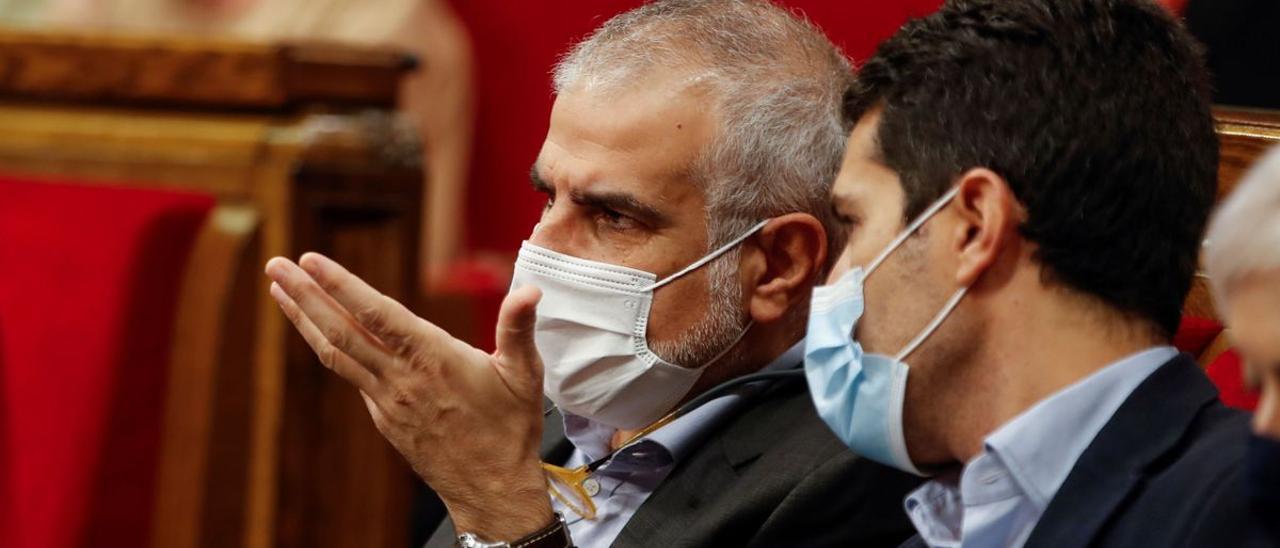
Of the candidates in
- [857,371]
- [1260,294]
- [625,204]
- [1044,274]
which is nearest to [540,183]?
[625,204]

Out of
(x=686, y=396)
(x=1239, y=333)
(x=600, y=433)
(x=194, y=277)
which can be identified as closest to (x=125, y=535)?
(x=194, y=277)

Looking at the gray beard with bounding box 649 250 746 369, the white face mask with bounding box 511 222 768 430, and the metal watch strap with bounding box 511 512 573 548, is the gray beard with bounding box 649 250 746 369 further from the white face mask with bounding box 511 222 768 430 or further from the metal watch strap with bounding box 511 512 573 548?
the metal watch strap with bounding box 511 512 573 548

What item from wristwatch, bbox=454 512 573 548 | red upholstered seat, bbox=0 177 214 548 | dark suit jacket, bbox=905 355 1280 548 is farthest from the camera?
red upholstered seat, bbox=0 177 214 548

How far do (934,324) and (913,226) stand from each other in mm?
85

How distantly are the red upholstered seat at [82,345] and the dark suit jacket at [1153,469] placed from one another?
161 centimetres

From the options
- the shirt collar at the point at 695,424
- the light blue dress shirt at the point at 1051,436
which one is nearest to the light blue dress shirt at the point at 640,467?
the shirt collar at the point at 695,424

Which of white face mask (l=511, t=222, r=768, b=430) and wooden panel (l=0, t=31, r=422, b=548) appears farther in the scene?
wooden panel (l=0, t=31, r=422, b=548)

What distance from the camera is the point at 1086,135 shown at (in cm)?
138

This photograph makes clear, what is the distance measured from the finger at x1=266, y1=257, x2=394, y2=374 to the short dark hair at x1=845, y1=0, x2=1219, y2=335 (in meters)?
0.50

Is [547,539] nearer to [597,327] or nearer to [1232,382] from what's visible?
[597,327]

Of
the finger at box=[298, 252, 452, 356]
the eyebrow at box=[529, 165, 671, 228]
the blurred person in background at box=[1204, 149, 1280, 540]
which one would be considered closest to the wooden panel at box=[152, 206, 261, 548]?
the eyebrow at box=[529, 165, 671, 228]

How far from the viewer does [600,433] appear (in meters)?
2.03

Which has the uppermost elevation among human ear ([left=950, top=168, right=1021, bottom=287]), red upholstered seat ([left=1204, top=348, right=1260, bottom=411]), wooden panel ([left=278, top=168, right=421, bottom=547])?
human ear ([left=950, top=168, right=1021, bottom=287])

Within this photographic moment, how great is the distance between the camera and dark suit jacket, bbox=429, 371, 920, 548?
1702 millimetres
